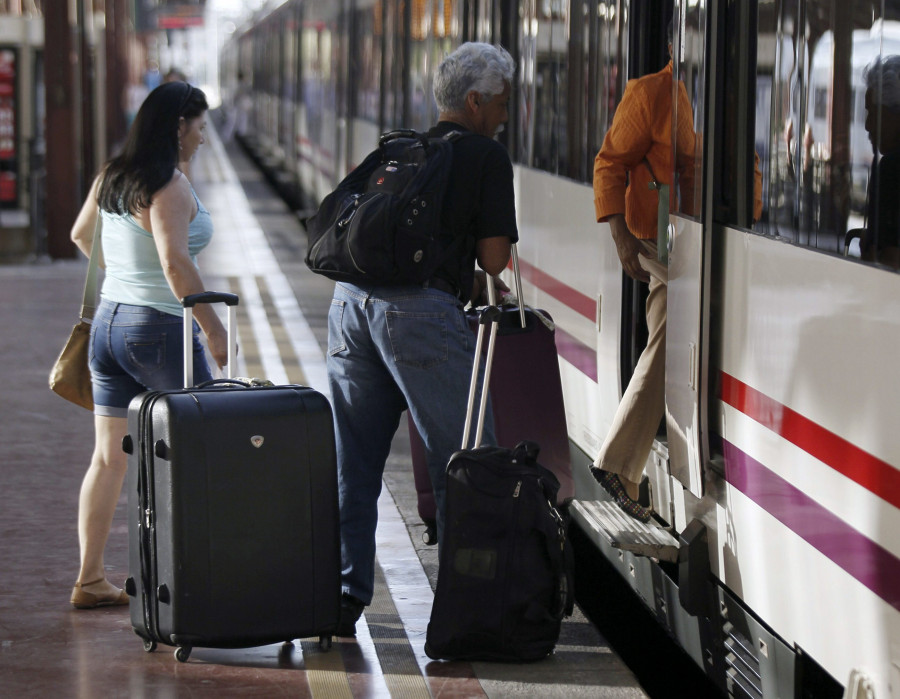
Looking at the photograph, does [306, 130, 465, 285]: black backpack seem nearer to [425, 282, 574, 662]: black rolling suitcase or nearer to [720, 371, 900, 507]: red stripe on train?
[425, 282, 574, 662]: black rolling suitcase

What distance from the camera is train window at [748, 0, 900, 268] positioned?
3113mm

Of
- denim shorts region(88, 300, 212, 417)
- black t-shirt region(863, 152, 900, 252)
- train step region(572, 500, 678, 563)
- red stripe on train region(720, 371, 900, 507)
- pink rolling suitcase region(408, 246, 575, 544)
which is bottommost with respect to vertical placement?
train step region(572, 500, 678, 563)

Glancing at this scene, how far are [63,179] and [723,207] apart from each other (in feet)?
42.0

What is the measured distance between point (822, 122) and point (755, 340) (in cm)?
60

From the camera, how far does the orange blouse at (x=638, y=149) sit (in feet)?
15.8

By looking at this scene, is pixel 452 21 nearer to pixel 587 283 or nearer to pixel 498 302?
pixel 587 283

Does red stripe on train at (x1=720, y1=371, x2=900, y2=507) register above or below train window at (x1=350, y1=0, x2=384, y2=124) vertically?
below

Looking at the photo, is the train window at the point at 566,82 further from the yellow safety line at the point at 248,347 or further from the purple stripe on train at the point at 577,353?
the yellow safety line at the point at 248,347

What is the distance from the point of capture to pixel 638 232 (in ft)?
16.4

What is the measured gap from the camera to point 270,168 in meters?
32.5

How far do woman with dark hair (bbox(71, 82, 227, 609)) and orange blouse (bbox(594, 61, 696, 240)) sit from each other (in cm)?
131

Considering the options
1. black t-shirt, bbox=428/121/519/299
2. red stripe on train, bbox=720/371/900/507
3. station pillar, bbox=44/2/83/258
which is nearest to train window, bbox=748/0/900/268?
red stripe on train, bbox=720/371/900/507

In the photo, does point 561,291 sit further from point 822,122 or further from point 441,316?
point 822,122

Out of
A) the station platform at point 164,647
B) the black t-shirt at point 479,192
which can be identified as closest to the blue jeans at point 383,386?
the black t-shirt at point 479,192
